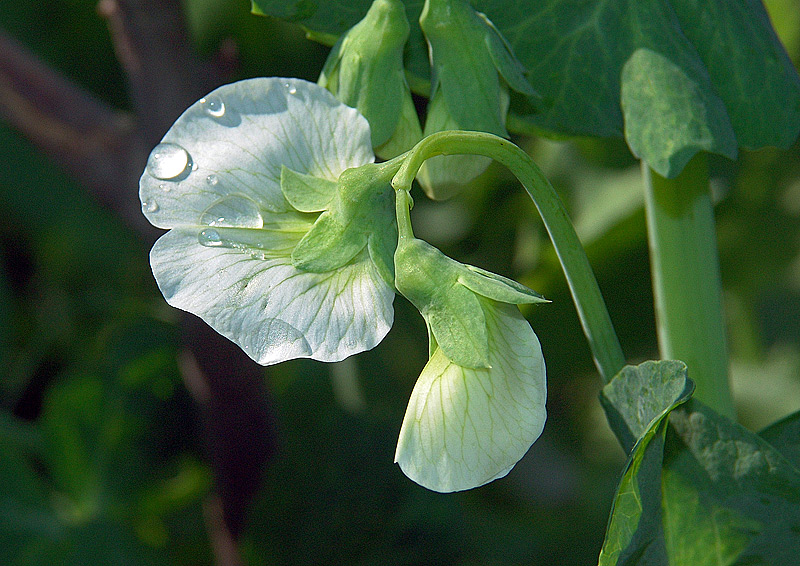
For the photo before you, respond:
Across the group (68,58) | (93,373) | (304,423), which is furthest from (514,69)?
(68,58)

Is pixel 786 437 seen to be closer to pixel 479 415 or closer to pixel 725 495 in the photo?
pixel 725 495

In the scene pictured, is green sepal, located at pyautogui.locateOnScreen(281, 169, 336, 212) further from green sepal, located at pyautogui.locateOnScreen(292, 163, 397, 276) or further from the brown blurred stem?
the brown blurred stem

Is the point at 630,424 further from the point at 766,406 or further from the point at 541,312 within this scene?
the point at 766,406

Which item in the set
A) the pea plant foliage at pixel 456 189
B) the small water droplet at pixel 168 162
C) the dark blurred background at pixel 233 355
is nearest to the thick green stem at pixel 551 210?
the pea plant foliage at pixel 456 189

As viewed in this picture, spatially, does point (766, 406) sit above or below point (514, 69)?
below

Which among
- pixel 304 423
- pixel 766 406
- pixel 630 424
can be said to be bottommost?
pixel 766 406

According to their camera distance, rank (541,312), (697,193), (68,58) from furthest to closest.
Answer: (68,58)
(541,312)
(697,193)

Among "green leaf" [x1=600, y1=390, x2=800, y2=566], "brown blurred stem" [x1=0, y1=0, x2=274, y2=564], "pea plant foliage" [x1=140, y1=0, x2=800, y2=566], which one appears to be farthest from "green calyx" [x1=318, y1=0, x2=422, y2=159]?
"brown blurred stem" [x1=0, y1=0, x2=274, y2=564]
